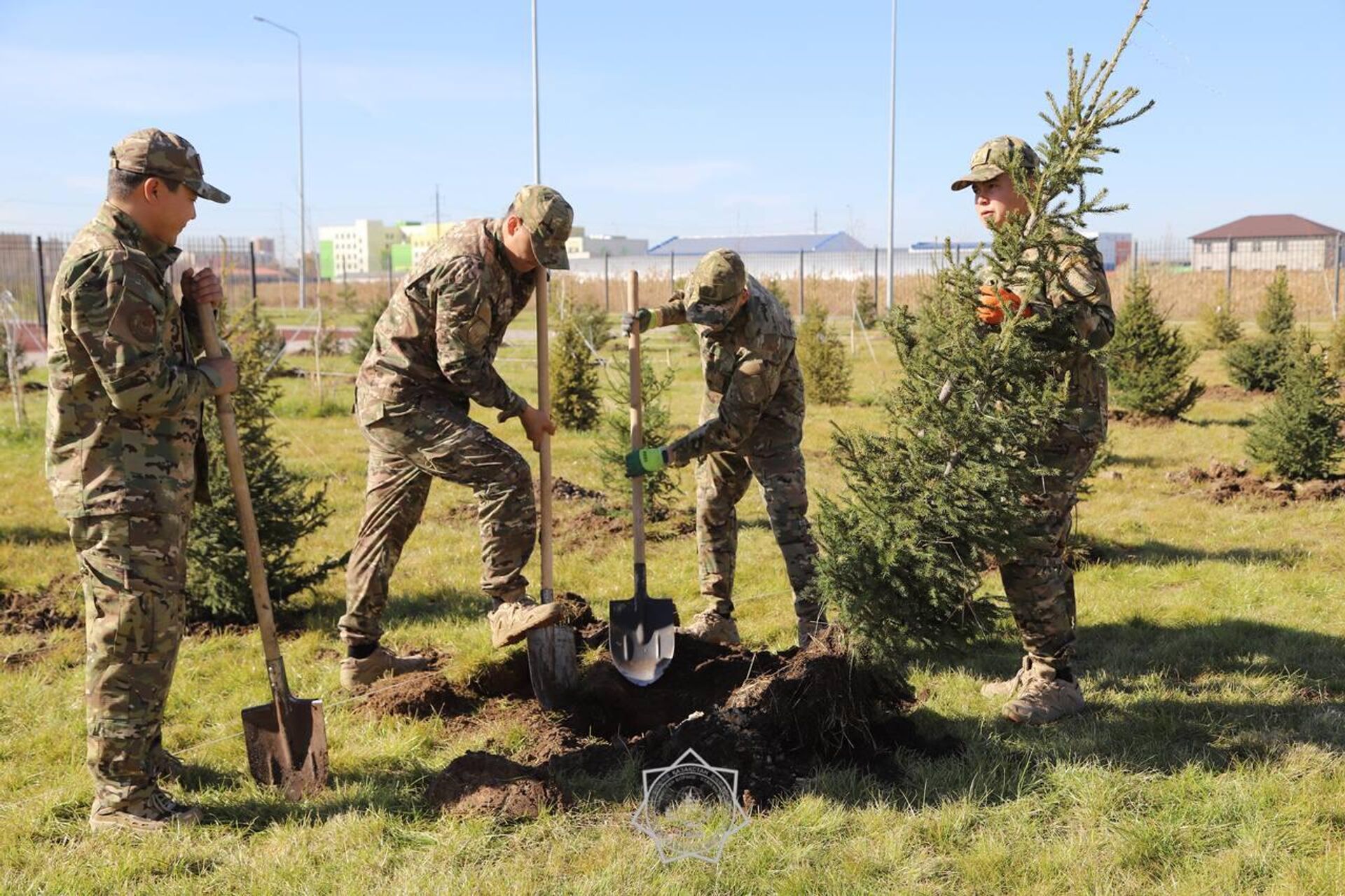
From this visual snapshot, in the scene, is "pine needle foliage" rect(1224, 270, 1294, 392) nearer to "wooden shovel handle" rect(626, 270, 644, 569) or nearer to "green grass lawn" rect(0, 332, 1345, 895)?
"green grass lawn" rect(0, 332, 1345, 895)

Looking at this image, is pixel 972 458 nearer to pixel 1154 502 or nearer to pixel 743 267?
pixel 743 267

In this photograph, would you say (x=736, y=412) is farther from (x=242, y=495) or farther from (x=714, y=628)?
(x=242, y=495)

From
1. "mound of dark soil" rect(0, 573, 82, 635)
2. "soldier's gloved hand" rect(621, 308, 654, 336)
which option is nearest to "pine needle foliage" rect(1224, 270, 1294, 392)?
"soldier's gloved hand" rect(621, 308, 654, 336)

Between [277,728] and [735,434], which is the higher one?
[735,434]

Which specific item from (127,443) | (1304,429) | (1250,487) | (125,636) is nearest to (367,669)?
(125,636)

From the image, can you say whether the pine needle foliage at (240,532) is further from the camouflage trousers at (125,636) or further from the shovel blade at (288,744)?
the camouflage trousers at (125,636)

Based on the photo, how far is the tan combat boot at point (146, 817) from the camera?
384 centimetres

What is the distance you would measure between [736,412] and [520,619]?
1.50 metres

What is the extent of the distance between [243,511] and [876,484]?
102 inches

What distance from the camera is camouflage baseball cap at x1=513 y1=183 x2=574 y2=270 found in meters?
4.71

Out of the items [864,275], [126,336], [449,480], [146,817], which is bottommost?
[146,817]

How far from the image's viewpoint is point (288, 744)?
4.26 metres

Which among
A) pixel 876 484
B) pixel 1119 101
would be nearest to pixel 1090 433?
pixel 876 484

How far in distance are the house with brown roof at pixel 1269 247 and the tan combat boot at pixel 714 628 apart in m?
26.4
